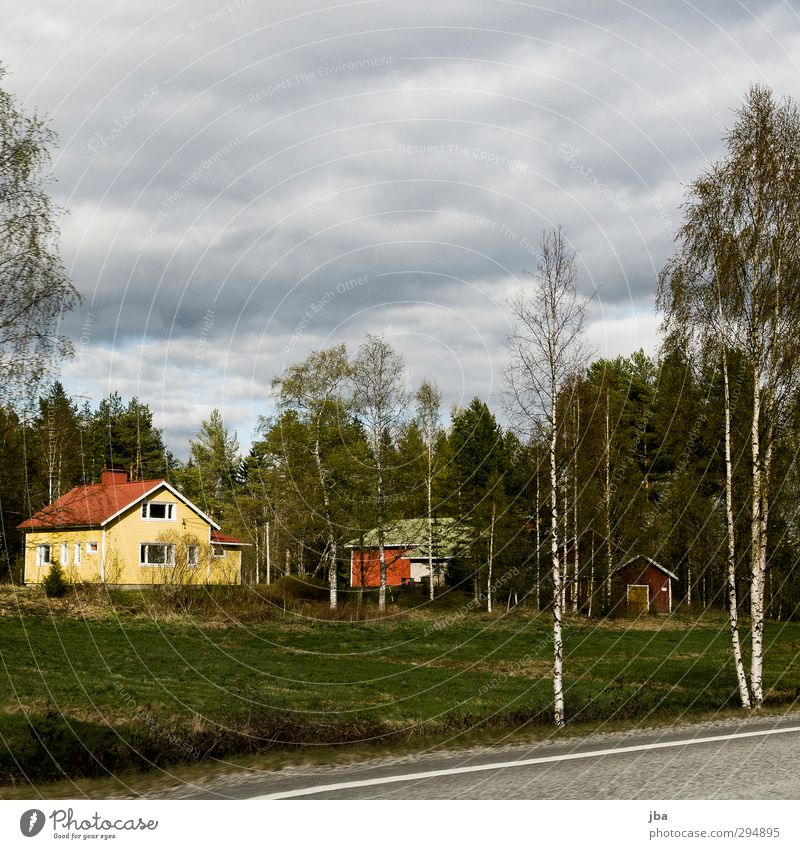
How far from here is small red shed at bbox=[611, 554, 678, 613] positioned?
1791 inches

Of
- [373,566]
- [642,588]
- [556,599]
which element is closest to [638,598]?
[642,588]

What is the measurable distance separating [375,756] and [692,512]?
2766 centimetres

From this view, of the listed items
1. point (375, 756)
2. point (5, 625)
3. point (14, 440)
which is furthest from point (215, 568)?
point (375, 756)

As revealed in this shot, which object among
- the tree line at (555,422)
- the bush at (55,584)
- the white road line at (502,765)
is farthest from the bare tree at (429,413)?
the white road line at (502,765)

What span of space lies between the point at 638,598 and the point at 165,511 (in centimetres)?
2750

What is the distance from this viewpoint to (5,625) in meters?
23.8

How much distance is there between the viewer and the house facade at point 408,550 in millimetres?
37375

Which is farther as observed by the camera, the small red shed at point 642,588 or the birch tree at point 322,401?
the small red shed at point 642,588

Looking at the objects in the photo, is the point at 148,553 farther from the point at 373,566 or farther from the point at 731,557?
the point at 731,557

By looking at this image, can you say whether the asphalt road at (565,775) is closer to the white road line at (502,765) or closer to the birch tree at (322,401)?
the white road line at (502,765)

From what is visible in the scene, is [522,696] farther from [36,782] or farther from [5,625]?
[5,625]

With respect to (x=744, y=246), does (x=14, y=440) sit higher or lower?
lower

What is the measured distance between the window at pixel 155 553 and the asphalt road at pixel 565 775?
90.5 feet

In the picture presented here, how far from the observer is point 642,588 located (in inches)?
1983
